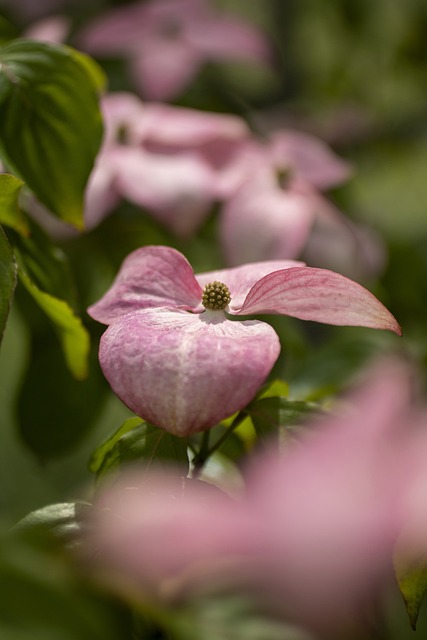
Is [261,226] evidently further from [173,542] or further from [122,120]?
[173,542]

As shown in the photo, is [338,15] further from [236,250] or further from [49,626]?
Answer: [49,626]

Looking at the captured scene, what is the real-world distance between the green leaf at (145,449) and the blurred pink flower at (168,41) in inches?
14.6

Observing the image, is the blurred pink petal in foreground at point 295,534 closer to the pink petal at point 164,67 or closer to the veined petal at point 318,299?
the veined petal at point 318,299

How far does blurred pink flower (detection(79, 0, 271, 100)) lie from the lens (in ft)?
1.95

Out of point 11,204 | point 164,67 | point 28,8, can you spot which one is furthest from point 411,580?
point 28,8

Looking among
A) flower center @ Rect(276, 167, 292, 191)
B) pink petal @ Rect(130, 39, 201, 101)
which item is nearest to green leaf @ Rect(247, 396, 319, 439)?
flower center @ Rect(276, 167, 292, 191)

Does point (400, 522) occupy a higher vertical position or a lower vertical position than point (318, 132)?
higher

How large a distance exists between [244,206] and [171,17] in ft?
0.99

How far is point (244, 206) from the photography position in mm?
430

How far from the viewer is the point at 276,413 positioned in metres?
0.28

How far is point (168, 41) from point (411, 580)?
505 mm

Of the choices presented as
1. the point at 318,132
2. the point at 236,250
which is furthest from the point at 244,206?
the point at 318,132

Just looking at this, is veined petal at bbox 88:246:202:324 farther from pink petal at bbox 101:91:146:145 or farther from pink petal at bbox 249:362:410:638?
pink petal at bbox 101:91:146:145

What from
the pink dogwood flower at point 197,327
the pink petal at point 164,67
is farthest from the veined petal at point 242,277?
the pink petal at point 164,67
